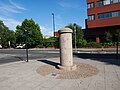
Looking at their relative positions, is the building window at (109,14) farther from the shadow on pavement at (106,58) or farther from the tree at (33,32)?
the shadow on pavement at (106,58)

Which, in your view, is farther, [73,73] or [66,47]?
[66,47]

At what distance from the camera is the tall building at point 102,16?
125 feet

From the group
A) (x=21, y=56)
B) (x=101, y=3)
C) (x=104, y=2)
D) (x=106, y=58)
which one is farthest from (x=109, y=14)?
(x=21, y=56)

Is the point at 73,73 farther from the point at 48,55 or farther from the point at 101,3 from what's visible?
the point at 101,3

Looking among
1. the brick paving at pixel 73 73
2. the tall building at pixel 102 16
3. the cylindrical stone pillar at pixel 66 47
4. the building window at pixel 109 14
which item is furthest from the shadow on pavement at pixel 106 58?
the building window at pixel 109 14

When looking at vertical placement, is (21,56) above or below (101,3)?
below

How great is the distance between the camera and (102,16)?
132ft

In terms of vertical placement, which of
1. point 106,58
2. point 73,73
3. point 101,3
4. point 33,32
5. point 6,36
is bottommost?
point 73,73

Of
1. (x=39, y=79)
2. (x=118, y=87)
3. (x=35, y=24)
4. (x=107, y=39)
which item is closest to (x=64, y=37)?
(x=39, y=79)

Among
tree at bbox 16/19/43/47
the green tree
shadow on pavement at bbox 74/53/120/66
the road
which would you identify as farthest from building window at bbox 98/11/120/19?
the green tree

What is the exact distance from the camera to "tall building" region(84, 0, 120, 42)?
3811cm

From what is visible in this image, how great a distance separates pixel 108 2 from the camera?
1550 inches

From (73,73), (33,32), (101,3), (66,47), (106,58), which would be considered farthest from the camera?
(33,32)

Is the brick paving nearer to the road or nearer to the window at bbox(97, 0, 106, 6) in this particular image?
the road
